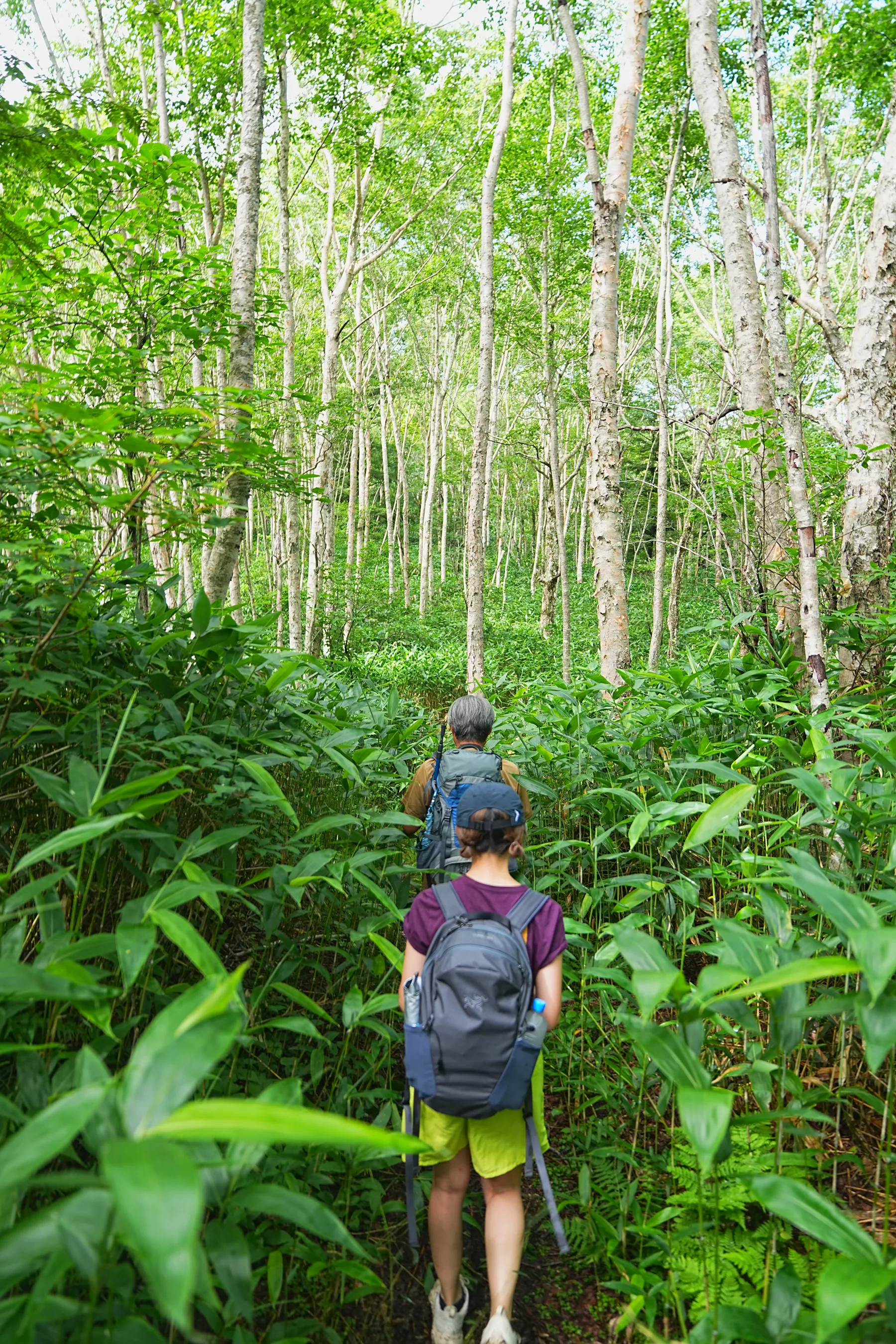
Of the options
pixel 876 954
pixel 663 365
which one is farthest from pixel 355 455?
pixel 876 954

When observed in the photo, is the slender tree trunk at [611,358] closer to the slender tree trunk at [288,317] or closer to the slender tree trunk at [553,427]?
the slender tree trunk at [288,317]

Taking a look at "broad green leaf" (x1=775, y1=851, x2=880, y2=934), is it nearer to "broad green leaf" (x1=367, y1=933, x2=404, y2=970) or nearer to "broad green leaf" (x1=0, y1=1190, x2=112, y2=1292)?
"broad green leaf" (x1=367, y1=933, x2=404, y2=970)

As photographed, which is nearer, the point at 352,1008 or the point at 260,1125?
the point at 260,1125

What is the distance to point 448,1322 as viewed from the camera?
76.9 inches

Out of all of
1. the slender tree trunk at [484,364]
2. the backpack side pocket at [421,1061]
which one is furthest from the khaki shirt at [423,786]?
the slender tree trunk at [484,364]

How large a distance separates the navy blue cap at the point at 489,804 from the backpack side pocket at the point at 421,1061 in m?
A: 0.54

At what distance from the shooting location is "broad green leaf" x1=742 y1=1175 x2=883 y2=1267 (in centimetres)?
108

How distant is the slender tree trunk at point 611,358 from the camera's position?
5625mm

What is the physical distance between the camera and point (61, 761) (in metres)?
2.44

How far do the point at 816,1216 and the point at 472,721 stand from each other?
2.11m

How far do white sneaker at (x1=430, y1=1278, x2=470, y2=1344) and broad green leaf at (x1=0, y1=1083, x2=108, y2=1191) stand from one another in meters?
1.68

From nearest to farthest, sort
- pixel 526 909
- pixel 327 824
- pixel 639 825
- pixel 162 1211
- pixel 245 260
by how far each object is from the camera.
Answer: pixel 162 1211
pixel 526 909
pixel 327 824
pixel 639 825
pixel 245 260

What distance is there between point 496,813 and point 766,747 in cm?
208

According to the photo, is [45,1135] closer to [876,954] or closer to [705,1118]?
[705,1118]
